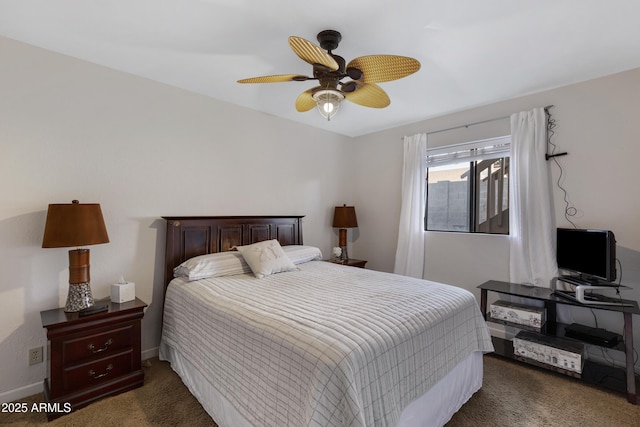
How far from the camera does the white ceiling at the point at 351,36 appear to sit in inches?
67.9

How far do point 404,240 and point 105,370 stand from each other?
3212 millimetres

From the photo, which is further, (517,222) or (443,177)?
(443,177)

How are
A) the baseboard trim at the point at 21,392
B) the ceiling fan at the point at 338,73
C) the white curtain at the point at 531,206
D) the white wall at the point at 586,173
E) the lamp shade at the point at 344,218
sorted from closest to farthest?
1. the ceiling fan at the point at 338,73
2. the baseboard trim at the point at 21,392
3. the white wall at the point at 586,173
4. the white curtain at the point at 531,206
5. the lamp shade at the point at 344,218

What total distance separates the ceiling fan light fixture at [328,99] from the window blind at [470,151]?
1.96 metres

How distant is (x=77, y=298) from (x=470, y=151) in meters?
3.95

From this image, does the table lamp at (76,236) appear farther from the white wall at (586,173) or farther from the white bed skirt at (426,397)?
the white wall at (586,173)

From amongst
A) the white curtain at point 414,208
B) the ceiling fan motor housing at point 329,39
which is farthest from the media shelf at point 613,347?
the ceiling fan motor housing at point 329,39

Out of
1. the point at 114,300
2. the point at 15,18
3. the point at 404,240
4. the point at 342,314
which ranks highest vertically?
the point at 15,18

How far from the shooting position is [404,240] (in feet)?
12.3

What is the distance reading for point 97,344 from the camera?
2045mm

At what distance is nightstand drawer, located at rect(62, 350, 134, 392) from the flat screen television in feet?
12.0

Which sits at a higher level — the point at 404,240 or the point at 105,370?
the point at 404,240

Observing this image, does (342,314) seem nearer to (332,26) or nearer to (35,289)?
(332,26)

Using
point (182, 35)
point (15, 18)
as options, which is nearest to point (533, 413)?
point (182, 35)
